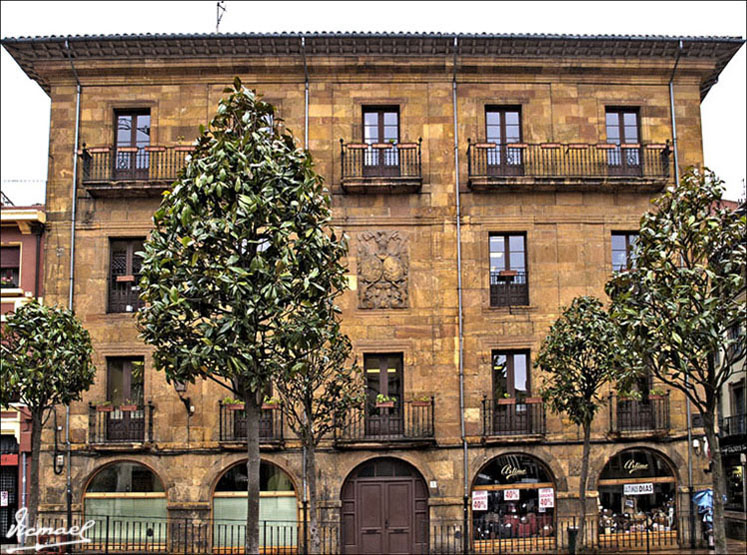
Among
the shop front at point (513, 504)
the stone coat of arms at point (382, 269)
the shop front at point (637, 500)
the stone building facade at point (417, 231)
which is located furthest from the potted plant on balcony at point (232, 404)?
the shop front at point (637, 500)

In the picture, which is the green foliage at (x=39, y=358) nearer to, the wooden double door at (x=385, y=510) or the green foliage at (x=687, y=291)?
the wooden double door at (x=385, y=510)

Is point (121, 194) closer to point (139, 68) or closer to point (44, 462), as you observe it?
point (139, 68)

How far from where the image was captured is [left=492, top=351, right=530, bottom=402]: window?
25.6 m

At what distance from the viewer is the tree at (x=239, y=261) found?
44.3 feet

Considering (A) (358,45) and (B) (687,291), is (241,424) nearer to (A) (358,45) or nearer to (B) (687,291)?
(A) (358,45)

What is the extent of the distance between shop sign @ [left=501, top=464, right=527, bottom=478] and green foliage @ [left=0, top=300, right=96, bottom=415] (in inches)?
440

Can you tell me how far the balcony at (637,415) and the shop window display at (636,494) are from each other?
0.70 metres

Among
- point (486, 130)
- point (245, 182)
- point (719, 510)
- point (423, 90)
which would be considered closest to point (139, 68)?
point (423, 90)

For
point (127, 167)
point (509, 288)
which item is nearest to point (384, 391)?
point (509, 288)

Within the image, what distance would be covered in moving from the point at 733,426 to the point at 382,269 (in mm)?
19109

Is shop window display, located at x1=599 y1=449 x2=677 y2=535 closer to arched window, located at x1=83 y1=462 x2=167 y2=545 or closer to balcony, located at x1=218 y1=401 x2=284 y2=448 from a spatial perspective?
balcony, located at x1=218 y1=401 x2=284 y2=448

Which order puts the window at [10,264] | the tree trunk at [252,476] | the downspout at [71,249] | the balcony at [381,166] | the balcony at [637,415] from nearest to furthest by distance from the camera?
the tree trunk at [252,476] → the downspout at [71,249] → the balcony at [637,415] → the balcony at [381,166] → the window at [10,264]

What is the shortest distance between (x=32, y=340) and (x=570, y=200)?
47.1ft

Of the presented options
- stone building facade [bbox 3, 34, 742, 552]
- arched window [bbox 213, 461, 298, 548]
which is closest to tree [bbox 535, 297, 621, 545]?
stone building facade [bbox 3, 34, 742, 552]
